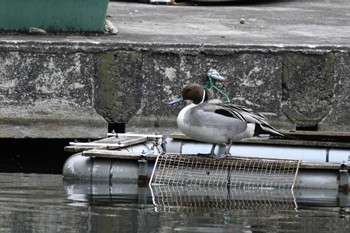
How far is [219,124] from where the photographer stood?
1128 cm

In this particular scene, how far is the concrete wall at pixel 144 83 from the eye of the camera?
13773 mm

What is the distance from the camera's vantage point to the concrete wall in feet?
45.2

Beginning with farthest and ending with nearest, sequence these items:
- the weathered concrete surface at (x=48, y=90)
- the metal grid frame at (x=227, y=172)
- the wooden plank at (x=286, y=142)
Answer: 1. the weathered concrete surface at (x=48, y=90)
2. the wooden plank at (x=286, y=142)
3. the metal grid frame at (x=227, y=172)

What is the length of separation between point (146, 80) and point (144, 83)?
4 cm

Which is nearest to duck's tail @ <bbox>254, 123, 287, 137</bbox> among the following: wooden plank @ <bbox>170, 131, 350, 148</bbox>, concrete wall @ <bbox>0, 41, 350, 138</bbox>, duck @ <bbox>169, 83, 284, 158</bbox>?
duck @ <bbox>169, 83, 284, 158</bbox>

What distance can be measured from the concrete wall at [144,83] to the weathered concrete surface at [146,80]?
11 millimetres

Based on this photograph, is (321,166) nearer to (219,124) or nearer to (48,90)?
(219,124)

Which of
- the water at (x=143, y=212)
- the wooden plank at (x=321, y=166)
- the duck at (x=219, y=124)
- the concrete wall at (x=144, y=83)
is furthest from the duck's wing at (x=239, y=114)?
the concrete wall at (x=144, y=83)

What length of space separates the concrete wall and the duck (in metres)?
2.45

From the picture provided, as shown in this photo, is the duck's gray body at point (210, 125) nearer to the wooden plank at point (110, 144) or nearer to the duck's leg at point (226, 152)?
the duck's leg at point (226, 152)

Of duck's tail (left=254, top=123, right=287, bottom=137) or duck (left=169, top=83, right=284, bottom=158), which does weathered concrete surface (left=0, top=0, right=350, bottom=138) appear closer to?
duck (left=169, top=83, right=284, bottom=158)

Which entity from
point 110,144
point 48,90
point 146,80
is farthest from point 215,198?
point 48,90

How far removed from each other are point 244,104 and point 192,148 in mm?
1809

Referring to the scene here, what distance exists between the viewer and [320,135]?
40.6 ft
